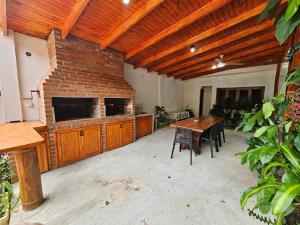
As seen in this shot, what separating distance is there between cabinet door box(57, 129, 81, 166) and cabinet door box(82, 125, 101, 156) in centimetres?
13

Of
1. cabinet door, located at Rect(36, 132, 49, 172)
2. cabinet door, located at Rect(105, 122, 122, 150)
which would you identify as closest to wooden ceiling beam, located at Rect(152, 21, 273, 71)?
cabinet door, located at Rect(105, 122, 122, 150)

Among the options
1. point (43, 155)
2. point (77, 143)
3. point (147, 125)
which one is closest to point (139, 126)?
point (147, 125)

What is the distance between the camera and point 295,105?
1061mm

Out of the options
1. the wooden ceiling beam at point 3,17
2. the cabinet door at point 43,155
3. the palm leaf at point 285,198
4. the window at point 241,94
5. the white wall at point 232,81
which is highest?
the wooden ceiling beam at point 3,17

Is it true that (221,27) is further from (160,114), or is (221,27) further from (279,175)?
(160,114)

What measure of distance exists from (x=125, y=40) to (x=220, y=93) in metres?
5.86

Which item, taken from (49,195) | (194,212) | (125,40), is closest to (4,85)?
(49,195)

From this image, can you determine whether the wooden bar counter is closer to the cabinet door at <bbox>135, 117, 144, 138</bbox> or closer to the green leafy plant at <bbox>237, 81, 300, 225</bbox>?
the green leafy plant at <bbox>237, 81, 300, 225</bbox>

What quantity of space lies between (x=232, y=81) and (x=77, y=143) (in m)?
7.06

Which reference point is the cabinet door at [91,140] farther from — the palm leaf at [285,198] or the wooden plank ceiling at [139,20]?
the palm leaf at [285,198]

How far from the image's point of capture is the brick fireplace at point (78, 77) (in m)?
2.61

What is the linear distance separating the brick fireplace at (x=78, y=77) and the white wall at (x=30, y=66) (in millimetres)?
206

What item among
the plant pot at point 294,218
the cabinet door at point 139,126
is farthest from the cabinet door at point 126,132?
the plant pot at point 294,218

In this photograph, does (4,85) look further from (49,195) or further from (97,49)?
(49,195)
